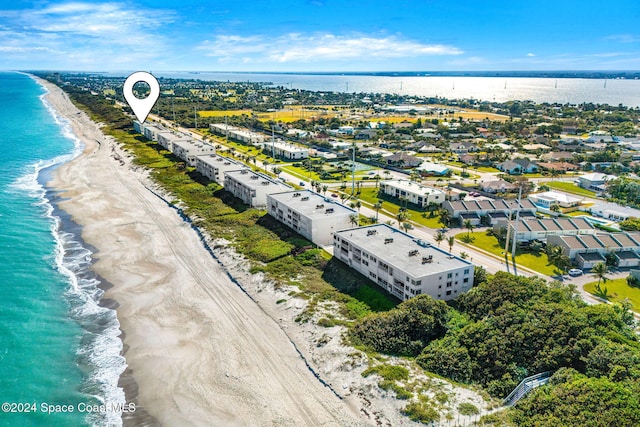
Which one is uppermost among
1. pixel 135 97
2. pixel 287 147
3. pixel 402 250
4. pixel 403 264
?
pixel 135 97

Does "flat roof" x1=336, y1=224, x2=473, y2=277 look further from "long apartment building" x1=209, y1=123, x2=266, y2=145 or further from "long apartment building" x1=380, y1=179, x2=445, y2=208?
"long apartment building" x1=209, y1=123, x2=266, y2=145

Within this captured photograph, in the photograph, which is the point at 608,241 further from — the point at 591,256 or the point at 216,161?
the point at 216,161

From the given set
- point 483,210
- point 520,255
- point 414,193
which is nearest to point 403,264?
point 520,255

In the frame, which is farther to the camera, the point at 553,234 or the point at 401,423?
the point at 553,234

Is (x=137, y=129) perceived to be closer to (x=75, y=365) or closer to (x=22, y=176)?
(x=22, y=176)

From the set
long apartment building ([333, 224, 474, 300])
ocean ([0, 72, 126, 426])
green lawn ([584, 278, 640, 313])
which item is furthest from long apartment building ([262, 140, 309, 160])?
green lawn ([584, 278, 640, 313])

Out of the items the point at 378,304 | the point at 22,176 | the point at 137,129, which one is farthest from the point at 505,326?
the point at 137,129
